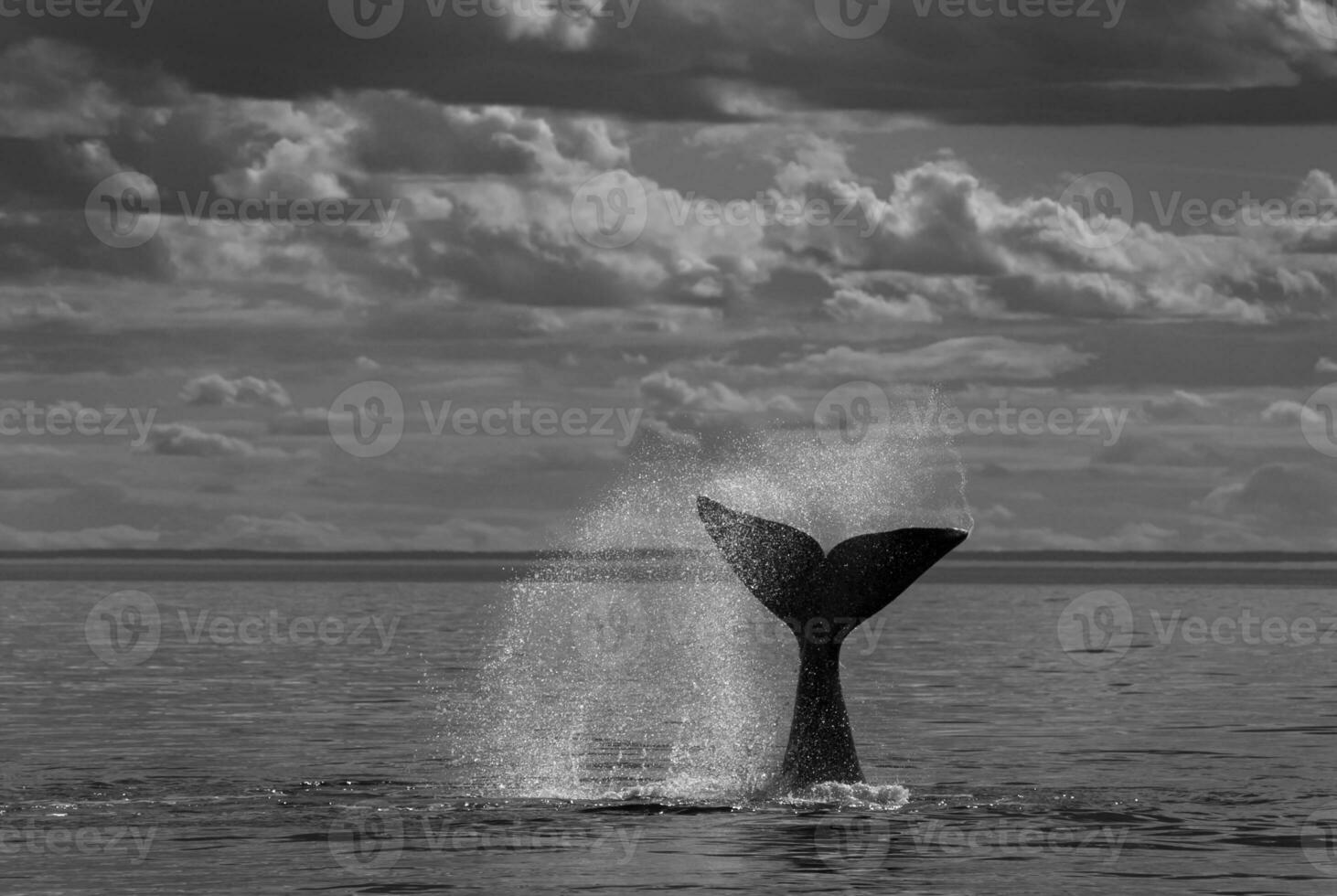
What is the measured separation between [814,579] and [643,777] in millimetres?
5869

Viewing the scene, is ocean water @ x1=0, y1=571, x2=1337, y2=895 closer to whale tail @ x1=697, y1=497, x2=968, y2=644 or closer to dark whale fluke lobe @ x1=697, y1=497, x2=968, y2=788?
dark whale fluke lobe @ x1=697, y1=497, x2=968, y2=788

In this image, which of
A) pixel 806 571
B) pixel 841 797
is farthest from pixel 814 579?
pixel 841 797

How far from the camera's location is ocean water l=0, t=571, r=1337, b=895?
1592 centimetres

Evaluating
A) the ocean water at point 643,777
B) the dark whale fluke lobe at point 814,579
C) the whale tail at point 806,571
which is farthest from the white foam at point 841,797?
the whale tail at point 806,571

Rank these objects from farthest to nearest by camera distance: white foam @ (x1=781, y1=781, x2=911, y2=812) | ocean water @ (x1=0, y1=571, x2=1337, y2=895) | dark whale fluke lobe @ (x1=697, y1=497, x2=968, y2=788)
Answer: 1. white foam @ (x1=781, y1=781, x2=911, y2=812)
2. dark whale fluke lobe @ (x1=697, y1=497, x2=968, y2=788)
3. ocean water @ (x1=0, y1=571, x2=1337, y2=895)

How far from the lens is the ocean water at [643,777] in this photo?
15.9 m

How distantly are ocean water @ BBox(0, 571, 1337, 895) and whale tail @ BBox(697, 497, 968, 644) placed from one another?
1854 millimetres

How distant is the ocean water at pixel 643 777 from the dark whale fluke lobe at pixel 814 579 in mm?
1298

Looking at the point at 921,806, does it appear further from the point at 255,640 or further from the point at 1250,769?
the point at 255,640

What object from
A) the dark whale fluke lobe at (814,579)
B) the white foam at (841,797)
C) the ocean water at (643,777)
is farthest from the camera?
the white foam at (841,797)

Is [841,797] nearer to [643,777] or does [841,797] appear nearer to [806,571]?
[806,571]

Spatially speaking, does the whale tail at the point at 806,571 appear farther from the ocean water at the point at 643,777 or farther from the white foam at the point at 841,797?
the ocean water at the point at 643,777

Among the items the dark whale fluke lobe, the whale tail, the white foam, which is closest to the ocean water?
the white foam

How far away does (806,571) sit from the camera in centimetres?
1714
